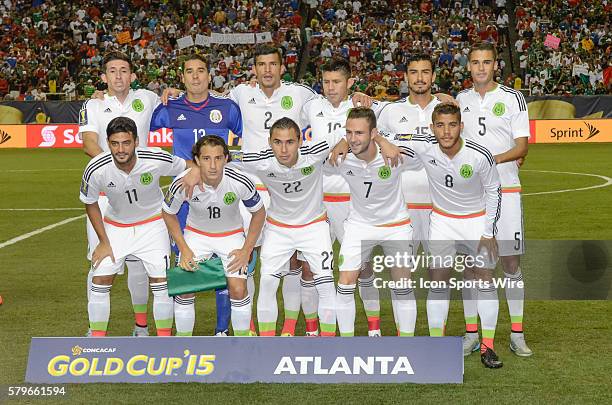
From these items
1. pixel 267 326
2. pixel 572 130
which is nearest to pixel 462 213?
pixel 267 326

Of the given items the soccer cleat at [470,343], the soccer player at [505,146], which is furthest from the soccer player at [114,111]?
the soccer player at [505,146]

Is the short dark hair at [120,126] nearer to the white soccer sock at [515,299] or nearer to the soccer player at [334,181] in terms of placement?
the soccer player at [334,181]

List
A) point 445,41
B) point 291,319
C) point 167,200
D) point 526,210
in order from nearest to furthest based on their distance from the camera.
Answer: point 167,200 → point 291,319 → point 526,210 → point 445,41

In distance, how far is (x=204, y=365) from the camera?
6.56 metres

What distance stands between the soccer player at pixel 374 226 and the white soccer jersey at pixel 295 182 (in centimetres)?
24

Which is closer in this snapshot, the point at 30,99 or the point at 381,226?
the point at 381,226

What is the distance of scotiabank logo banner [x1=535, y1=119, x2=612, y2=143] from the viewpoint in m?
29.5

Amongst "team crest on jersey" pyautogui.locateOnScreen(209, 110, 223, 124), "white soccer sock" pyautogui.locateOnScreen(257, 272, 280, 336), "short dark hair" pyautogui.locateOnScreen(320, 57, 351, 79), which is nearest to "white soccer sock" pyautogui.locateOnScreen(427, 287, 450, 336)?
"white soccer sock" pyautogui.locateOnScreen(257, 272, 280, 336)

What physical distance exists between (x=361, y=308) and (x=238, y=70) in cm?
2559

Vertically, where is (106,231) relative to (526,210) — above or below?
above

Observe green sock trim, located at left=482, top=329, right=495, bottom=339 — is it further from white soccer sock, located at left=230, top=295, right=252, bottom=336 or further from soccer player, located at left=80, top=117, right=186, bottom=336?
soccer player, located at left=80, top=117, right=186, bottom=336

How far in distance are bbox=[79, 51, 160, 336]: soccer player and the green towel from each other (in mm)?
1097

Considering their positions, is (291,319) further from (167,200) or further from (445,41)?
(445,41)

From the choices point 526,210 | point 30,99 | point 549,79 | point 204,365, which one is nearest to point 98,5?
point 30,99
